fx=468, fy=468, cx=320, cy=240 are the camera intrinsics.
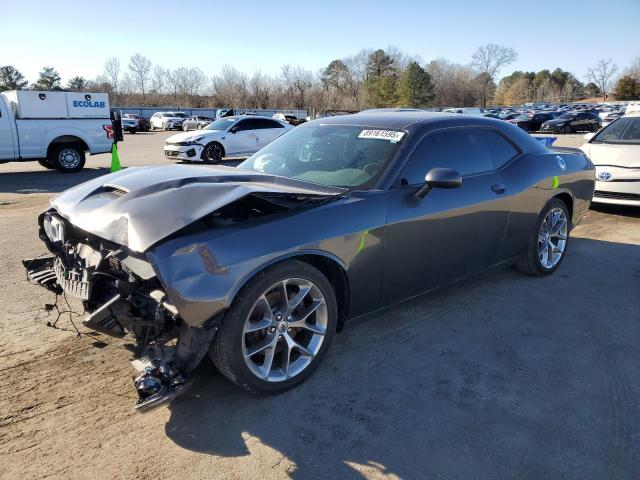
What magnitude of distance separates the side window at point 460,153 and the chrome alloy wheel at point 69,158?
1225 cm

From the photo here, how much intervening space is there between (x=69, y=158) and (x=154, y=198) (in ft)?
39.6

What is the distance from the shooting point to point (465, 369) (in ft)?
10.2

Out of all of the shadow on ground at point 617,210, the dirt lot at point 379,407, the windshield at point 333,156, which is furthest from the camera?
the shadow on ground at point 617,210

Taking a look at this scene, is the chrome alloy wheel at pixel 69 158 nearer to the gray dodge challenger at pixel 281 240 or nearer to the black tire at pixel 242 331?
the gray dodge challenger at pixel 281 240

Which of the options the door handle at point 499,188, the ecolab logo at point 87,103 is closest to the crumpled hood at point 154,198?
the door handle at point 499,188

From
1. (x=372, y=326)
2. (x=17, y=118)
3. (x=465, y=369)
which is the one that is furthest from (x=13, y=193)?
(x=465, y=369)

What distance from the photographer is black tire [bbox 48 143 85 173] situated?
12820 mm

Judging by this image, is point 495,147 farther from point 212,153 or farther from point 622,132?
point 212,153

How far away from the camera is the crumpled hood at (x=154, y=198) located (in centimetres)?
248

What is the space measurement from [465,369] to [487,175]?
68.2 inches

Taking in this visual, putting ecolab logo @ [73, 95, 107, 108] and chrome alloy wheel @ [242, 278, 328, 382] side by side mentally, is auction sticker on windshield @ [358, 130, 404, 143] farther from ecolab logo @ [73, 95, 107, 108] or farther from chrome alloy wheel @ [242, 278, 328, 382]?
ecolab logo @ [73, 95, 107, 108]

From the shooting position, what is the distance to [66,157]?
42.6ft

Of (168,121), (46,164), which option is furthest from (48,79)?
(46,164)

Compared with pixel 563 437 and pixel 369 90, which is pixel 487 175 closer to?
pixel 563 437
